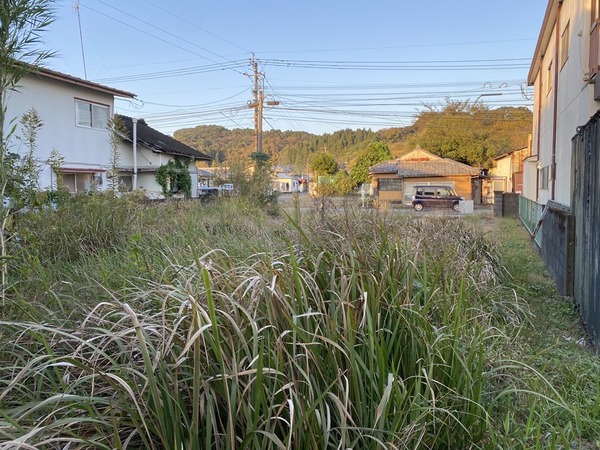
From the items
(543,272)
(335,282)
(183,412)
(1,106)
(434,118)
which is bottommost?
(543,272)

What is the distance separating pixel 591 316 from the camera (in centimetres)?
363

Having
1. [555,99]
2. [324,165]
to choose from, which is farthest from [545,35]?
[324,165]

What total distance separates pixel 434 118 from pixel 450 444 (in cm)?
4851

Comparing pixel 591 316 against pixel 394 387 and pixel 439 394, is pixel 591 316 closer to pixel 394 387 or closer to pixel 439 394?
pixel 439 394

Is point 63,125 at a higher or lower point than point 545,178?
higher

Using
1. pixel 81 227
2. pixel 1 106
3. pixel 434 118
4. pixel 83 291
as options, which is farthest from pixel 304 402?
pixel 434 118

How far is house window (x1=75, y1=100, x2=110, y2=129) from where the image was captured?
51.5ft

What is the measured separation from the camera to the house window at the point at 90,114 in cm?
1569

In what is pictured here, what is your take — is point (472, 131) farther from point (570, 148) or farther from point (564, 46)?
point (570, 148)

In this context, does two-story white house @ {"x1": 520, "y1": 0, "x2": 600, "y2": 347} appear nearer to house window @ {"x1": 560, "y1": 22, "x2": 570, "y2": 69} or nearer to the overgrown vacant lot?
house window @ {"x1": 560, "y1": 22, "x2": 570, "y2": 69}

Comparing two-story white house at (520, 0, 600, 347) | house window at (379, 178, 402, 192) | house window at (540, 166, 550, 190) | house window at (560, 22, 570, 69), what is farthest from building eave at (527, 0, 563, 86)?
house window at (379, 178, 402, 192)

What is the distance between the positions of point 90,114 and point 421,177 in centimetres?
2380

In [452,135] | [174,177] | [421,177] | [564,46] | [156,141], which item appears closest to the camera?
[564,46]

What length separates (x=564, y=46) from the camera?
34.9 feet
